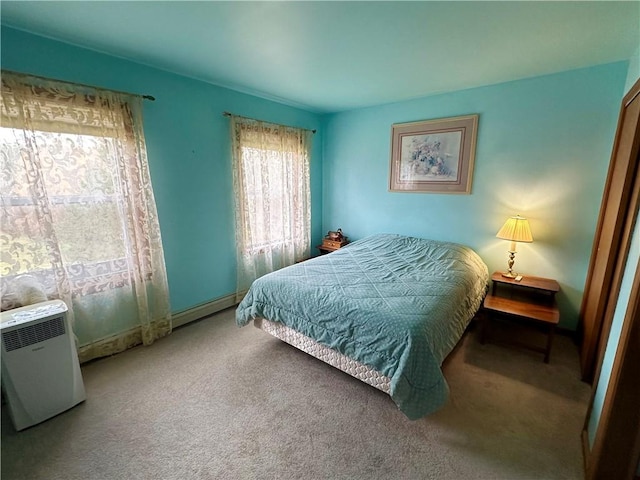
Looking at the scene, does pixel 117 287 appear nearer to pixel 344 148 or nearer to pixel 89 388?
pixel 89 388

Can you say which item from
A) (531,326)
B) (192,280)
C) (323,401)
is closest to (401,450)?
(323,401)

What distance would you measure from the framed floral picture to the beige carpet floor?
186 cm

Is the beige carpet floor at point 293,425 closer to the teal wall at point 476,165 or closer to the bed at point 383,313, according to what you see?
the bed at point 383,313

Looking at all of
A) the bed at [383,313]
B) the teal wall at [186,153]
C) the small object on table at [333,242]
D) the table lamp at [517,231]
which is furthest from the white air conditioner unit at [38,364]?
the table lamp at [517,231]

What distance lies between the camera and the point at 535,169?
8.76 feet

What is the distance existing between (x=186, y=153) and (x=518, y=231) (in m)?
3.18

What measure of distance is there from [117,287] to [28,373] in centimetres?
80

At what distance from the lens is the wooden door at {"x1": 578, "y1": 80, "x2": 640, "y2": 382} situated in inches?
70.9

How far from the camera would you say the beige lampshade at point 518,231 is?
2.50 meters

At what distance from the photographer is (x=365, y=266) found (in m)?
2.62

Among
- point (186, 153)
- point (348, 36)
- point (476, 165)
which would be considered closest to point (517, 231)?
point (476, 165)

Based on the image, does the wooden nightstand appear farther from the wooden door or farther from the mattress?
the mattress

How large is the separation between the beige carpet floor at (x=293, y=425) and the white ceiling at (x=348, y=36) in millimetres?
2384

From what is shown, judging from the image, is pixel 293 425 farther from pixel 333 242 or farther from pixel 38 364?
pixel 333 242
